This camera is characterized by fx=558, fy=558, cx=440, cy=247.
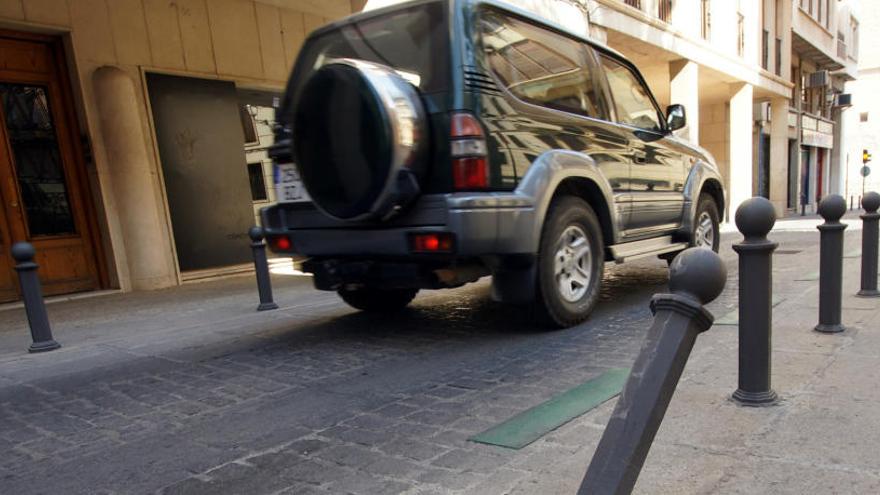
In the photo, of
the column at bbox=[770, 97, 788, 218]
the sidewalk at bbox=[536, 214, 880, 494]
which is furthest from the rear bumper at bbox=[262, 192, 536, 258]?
the column at bbox=[770, 97, 788, 218]

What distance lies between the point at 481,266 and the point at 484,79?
1.24m

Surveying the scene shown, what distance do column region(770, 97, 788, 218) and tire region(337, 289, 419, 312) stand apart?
820 inches

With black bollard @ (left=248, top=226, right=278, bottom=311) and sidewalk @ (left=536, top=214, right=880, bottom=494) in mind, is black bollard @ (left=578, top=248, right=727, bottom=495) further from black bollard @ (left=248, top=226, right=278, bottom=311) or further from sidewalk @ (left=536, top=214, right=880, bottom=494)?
black bollard @ (left=248, top=226, right=278, bottom=311)

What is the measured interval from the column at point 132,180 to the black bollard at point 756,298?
7910 millimetres

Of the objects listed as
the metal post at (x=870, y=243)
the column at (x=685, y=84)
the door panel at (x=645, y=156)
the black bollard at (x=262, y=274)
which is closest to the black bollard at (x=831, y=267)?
the metal post at (x=870, y=243)

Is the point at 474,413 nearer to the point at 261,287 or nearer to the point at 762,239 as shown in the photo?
the point at 762,239

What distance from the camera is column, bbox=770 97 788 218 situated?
72.0 ft

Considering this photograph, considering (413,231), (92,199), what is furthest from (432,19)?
(92,199)

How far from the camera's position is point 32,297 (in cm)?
463

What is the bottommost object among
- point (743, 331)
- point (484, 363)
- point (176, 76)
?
point (484, 363)

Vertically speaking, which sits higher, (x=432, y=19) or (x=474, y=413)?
(x=432, y=19)

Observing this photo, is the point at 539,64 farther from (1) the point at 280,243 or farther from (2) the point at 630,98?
(1) the point at 280,243

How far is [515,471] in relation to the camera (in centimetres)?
210

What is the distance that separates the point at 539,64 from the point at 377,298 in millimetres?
2523
